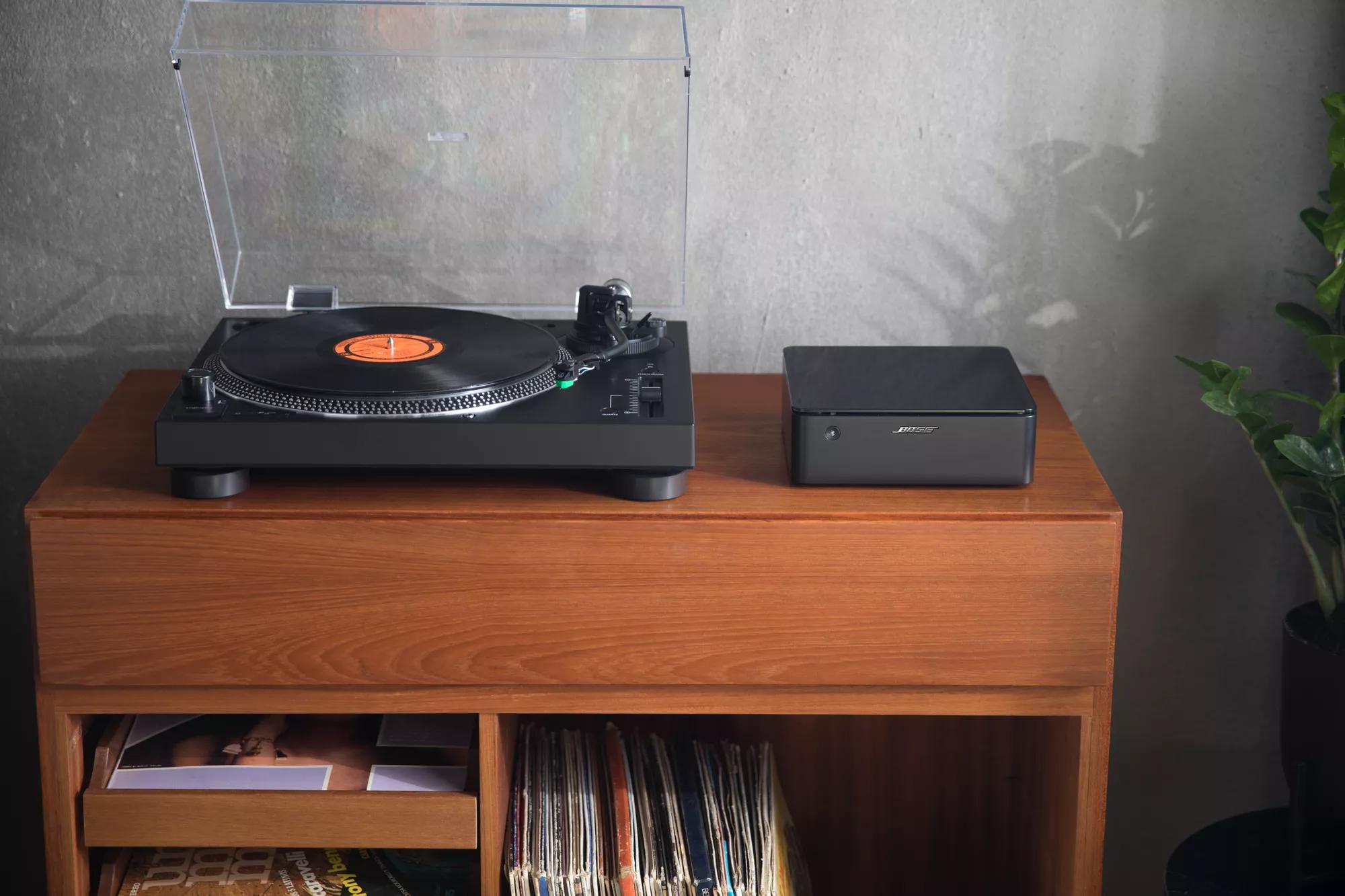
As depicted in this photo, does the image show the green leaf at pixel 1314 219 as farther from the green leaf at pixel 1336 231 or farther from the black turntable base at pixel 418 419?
the black turntable base at pixel 418 419

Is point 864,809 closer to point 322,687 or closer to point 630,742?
point 630,742

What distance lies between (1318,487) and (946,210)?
525mm

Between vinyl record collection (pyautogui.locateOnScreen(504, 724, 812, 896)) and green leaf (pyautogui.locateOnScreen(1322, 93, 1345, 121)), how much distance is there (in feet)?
3.00

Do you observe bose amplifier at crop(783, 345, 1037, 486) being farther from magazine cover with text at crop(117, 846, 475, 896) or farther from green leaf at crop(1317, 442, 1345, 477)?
magazine cover with text at crop(117, 846, 475, 896)

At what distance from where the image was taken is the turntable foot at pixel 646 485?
1.26 metres

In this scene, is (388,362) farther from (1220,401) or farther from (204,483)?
(1220,401)

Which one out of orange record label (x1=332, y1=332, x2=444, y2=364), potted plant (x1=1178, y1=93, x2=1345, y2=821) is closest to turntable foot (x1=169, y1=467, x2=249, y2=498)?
orange record label (x1=332, y1=332, x2=444, y2=364)

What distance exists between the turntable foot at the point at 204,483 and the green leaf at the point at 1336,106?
3.70 feet

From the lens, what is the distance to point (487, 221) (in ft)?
5.01

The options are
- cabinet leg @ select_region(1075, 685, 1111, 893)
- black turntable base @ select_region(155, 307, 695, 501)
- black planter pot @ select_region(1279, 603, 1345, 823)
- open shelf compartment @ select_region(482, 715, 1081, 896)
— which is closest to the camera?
black turntable base @ select_region(155, 307, 695, 501)

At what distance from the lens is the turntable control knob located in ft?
4.02

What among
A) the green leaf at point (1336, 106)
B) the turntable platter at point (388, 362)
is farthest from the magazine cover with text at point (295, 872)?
the green leaf at point (1336, 106)

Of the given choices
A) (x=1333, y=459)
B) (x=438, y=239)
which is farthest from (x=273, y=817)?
(x=1333, y=459)

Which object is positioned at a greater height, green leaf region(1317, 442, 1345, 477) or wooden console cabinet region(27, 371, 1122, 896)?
Result: green leaf region(1317, 442, 1345, 477)
